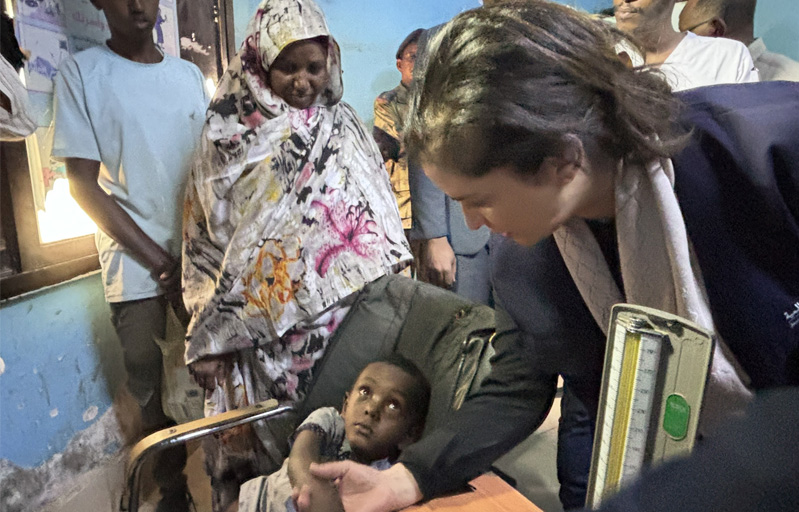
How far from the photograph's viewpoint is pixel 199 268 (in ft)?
2.67

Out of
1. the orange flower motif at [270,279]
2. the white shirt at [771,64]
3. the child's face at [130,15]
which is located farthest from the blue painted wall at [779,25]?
the child's face at [130,15]

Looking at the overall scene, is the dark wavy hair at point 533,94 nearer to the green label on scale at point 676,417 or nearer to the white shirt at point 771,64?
the green label on scale at point 676,417

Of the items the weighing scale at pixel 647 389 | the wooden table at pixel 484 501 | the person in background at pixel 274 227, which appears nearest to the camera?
the weighing scale at pixel 647 389

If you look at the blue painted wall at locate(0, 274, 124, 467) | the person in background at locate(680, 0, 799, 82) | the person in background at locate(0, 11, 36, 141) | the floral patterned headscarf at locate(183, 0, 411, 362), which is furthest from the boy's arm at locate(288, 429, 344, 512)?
the person in background at locate(680, 0, 799, 82)

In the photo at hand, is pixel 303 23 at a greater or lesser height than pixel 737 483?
greater

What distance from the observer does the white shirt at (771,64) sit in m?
0.70

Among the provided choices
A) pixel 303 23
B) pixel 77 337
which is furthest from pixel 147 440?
pixel 303 23

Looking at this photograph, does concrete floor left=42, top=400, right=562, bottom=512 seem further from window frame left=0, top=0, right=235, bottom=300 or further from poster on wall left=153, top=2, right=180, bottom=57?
poster on wall left=153, top=2, right=180, bottom=57

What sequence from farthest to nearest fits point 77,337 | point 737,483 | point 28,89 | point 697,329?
point 77,337 → point 28,89 → point 697,329 → point 737,483

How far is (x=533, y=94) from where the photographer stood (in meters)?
0.40

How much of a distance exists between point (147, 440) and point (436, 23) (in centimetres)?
64

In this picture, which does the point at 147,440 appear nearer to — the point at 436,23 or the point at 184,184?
the point at 184,184

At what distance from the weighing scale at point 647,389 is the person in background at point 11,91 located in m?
0.62

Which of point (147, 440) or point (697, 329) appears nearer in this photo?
point (697, 329)
